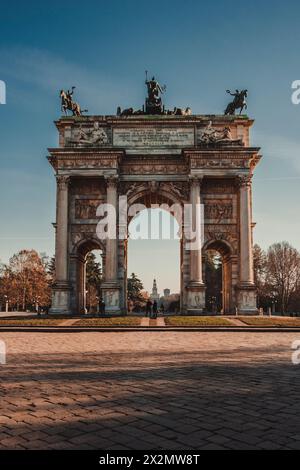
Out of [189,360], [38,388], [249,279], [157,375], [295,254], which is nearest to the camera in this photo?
[38,388]

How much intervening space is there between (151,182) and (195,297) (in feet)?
30.7

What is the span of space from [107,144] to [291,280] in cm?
4217

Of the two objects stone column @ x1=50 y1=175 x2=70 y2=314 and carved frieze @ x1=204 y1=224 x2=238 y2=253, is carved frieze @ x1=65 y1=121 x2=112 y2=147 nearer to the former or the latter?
stone column @ x1=50 y1=175 x2=70 y2=314

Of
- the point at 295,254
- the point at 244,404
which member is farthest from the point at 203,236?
the point at 295,254

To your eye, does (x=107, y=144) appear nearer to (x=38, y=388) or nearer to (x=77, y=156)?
(x=77, y=156)

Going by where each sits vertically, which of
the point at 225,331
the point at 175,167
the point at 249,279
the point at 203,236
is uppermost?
the point at 175,167

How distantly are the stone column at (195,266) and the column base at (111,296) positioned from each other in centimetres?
510

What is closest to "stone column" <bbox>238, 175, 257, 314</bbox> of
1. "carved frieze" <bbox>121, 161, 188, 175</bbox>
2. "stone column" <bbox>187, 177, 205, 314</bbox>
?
"stone column" <bbox>187, 177, 205, 314</bbox>

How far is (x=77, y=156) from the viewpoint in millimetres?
37500

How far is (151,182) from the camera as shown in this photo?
38.2 m

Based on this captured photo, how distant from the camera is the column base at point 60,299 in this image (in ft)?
117

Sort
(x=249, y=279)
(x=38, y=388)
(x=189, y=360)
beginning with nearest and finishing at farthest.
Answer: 1. (x=38, y=388)
2. (x=189, y=360)
3. (x=249, y=279)

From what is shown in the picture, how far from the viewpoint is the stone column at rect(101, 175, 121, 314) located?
36.0 m

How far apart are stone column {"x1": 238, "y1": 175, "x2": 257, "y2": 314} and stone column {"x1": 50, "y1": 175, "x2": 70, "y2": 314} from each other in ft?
41.2
